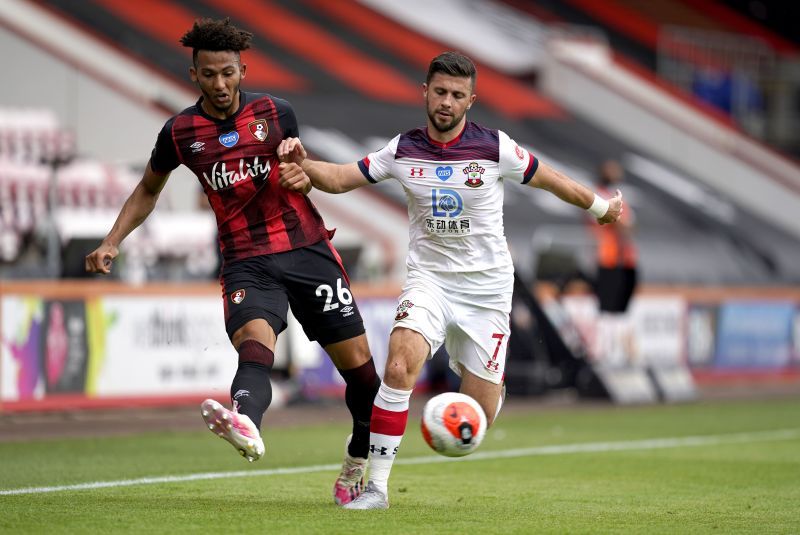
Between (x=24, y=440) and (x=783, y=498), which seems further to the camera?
(x=24, y=440)

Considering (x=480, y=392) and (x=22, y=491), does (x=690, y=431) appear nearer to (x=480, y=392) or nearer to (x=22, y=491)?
(x=480, y=392)

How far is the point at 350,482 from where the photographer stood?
25.0 feet

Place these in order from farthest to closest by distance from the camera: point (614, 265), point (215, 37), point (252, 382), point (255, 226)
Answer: point (614, 265) → point (255, 226) → point (215, 37) → point (252, 382)

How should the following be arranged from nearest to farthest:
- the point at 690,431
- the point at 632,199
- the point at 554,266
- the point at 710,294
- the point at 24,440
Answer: the point at 24,440 < the point at 690,431 < the point at 554,266 < the point at 710,294 < the point at 632,199

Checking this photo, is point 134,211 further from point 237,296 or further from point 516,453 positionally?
point 516,453

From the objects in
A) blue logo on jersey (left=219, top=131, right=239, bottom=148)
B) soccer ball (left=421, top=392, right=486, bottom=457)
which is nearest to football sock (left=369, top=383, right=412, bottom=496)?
soccer ball (left=421, top=392, right=486, bottom=457)

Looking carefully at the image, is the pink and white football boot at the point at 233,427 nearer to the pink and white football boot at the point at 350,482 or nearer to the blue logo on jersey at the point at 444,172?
the pink and white football boot at the point at 350,482

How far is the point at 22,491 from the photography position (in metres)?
8.05

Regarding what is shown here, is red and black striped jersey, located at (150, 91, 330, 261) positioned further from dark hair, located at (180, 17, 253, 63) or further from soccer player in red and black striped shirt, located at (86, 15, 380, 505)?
dark hair, located at (180, 17, 253, 63)

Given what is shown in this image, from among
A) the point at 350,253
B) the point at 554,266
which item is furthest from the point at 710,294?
the point at 350,253

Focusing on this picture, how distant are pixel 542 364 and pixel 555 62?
14.5 metres

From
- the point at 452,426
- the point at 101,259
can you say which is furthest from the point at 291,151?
the point at 452,426

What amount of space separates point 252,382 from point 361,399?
913 mm

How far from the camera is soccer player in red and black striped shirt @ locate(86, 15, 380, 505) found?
7316mm
